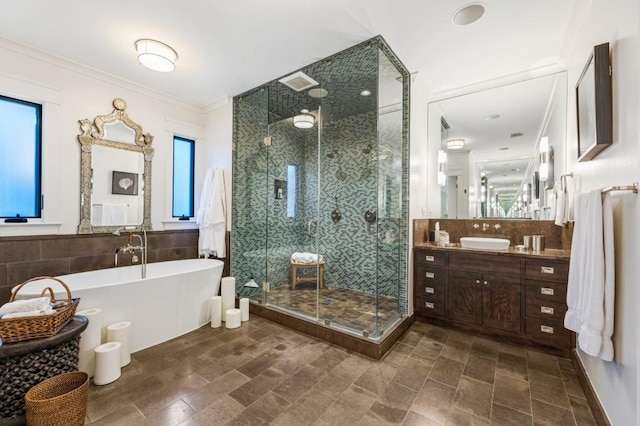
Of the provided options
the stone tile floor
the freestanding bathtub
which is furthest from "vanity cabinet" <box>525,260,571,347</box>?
the freestanding bathtub

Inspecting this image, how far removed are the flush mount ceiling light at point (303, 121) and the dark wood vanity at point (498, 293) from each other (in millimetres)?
2198

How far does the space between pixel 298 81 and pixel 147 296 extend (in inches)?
112

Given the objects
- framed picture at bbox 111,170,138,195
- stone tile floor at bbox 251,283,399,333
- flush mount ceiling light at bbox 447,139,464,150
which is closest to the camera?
stone tile floor at bbox 251,283,399,333

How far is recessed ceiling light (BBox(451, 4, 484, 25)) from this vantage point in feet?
6.69

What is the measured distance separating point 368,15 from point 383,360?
2917 mm

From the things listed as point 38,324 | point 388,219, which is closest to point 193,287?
point 38,324

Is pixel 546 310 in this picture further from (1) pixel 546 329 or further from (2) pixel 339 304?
(2) pixel 339 304

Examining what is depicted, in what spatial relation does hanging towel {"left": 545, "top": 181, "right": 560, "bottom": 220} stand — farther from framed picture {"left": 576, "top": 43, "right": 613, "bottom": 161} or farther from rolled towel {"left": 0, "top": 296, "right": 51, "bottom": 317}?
rolled towel {"left": 0, "top": 296, "right": 51, "bottom": 317}

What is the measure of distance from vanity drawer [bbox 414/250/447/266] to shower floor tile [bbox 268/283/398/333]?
1.81 feet

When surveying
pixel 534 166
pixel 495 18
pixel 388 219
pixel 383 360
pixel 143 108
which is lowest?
pixel 383 360

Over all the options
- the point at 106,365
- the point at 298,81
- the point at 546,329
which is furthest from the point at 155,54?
the point at 546,329

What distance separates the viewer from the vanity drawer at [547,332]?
237cm

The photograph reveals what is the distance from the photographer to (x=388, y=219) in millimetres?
2885

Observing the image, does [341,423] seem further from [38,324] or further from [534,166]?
[534,166]
